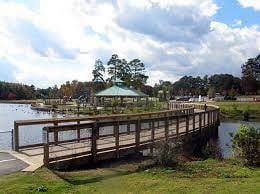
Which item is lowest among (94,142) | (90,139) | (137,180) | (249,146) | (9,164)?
(137,180)

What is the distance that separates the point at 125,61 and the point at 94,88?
40.8 ft

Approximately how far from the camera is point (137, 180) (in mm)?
11758

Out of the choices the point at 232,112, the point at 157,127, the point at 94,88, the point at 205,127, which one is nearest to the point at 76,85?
the point at 94,88

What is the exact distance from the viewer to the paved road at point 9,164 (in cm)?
1213

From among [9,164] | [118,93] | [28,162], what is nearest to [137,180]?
[28,162]

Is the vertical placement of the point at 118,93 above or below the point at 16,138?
above

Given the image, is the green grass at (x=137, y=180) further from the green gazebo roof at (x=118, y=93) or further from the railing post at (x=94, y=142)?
the green gazebo roof at (x=118, y=93)

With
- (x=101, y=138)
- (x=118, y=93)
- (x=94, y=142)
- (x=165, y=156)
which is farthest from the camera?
(x=118, y=93)

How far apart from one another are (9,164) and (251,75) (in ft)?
439

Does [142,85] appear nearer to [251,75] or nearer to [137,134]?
[251,75]

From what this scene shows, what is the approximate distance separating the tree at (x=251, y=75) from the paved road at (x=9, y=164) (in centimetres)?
13151

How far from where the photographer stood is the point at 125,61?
A: 110 metres

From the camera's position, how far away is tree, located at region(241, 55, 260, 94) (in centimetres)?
13850

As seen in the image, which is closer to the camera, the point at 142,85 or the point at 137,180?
the point at 137,180
